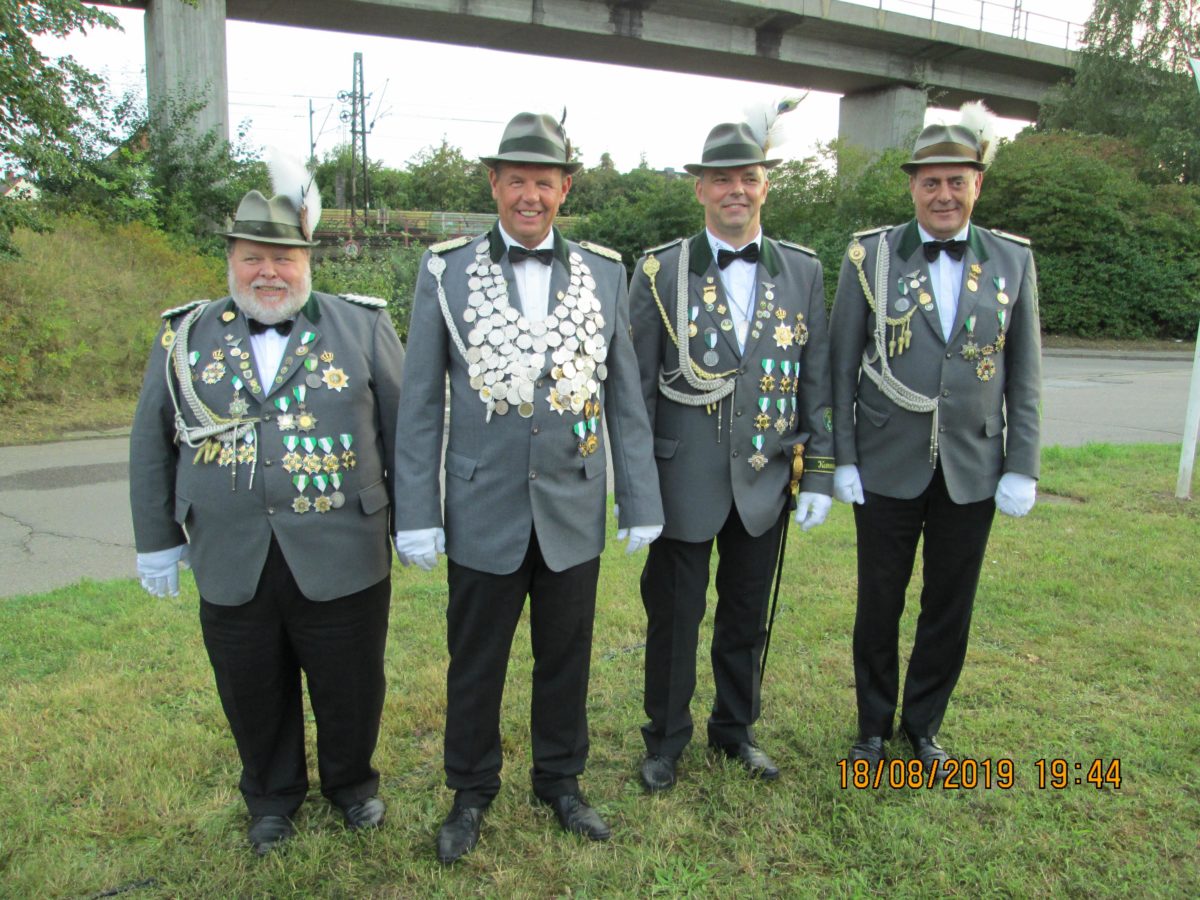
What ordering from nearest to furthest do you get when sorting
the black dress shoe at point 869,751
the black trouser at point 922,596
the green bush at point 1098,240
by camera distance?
the black trouser at point 922,596
the black dress shoe at point 869,751
the green bush at point 1098,240

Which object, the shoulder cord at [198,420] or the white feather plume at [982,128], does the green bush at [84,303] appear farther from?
the white feather plume at [982,128]

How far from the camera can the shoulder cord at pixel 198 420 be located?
2.65 meters

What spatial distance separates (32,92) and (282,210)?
9.19 metres

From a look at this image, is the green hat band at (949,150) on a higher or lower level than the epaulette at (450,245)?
higher

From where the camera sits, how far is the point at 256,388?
268 centimetres

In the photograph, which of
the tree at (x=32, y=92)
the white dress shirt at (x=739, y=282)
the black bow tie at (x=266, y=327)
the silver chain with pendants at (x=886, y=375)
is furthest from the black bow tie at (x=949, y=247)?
the tree at (x=32, y=92)

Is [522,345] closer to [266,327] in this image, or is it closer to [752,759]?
[266,327]

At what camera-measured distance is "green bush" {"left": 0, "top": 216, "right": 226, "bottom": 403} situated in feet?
34.1

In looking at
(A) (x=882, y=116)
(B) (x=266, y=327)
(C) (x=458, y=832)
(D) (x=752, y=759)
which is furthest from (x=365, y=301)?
(A) (x=882, y=116)

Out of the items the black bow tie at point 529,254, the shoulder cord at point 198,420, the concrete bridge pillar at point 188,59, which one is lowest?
the shoulder cord at point 198,420

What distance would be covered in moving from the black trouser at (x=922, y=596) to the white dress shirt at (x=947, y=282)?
514 mm

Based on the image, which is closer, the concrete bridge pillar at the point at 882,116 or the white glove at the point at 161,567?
the white glove at the point at 161,567

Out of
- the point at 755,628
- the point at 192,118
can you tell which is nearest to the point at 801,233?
the point at 192,118

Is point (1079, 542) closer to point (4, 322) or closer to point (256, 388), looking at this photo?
point (256, 388)
